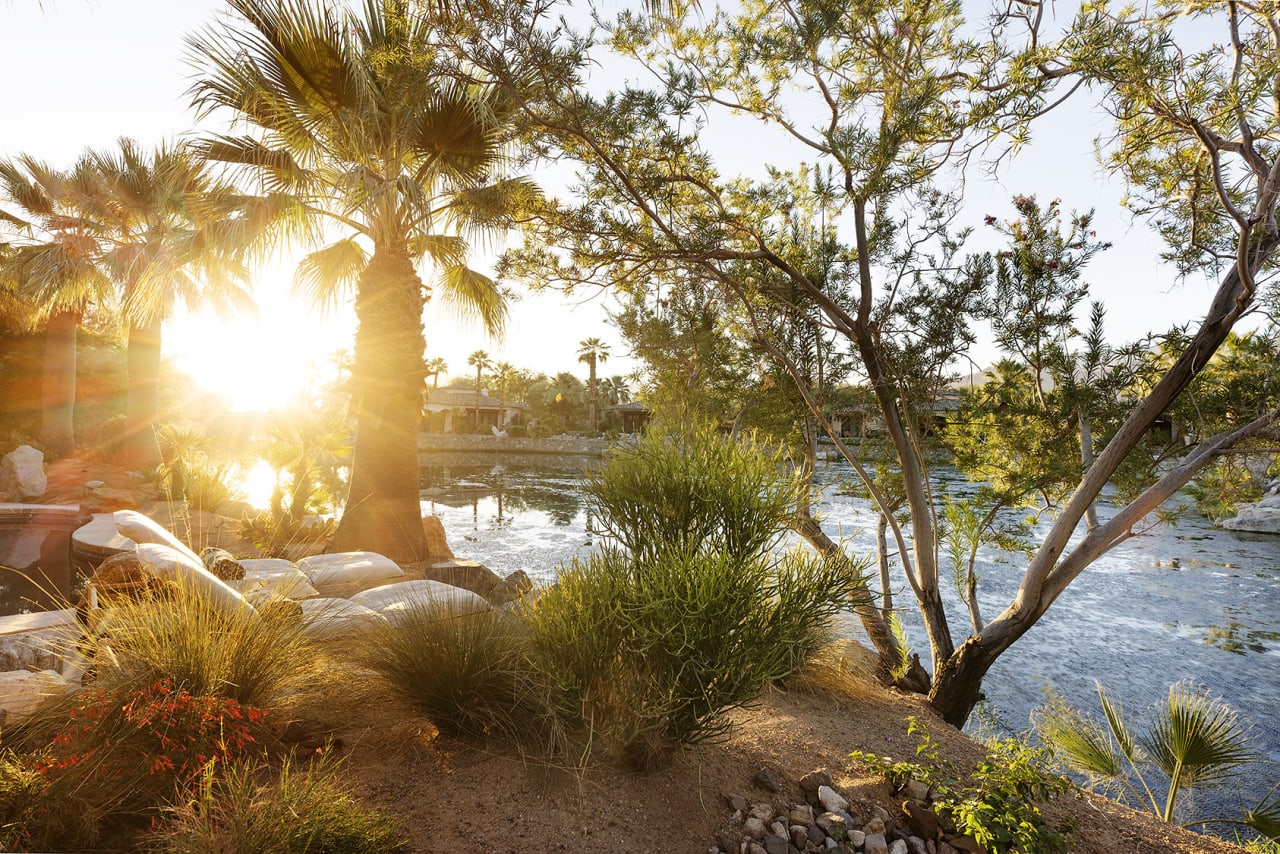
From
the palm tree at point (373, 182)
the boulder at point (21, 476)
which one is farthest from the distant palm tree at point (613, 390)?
the palm tree at point (373, 182)

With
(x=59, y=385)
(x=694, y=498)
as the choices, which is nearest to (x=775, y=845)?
(x=694, y=498)

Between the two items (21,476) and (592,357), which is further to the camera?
(592,357)

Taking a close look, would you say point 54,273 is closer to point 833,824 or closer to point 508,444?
point 833,824

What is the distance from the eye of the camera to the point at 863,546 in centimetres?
1298

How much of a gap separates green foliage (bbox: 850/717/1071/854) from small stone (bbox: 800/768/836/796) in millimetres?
278

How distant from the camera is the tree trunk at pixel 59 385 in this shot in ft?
51.1

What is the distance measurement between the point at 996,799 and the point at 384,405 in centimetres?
835

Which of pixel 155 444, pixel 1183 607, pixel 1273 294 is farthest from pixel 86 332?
pixel 1183 607

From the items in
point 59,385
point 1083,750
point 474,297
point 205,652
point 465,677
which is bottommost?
point 1083,750

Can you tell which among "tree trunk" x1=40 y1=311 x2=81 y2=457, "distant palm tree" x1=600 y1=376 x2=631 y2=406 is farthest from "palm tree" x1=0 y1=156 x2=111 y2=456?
"distant palm tree" x1=600 y1=376 x2=631 y2=406

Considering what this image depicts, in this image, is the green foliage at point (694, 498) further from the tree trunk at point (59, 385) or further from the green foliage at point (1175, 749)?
the tree trunk at point (59, 385)

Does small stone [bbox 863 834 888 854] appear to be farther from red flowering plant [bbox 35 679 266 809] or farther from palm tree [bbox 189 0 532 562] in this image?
palm tree [bbox 189 0 532 562]

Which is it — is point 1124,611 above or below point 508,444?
below

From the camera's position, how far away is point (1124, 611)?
35.9 feet
